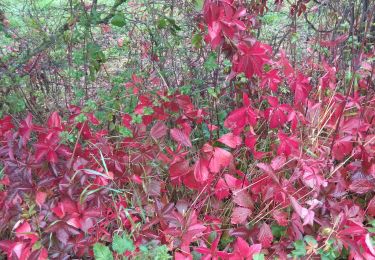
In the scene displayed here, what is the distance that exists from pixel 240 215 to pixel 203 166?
0.25m

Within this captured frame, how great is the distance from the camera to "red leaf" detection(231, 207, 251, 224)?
63.6 inches

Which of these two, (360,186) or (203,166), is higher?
(203,166)

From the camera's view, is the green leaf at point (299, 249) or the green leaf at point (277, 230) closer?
the green leaf at point (299, 249)

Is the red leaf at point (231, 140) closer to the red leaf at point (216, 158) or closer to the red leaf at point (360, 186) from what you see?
the red leaf at point (216, 158)

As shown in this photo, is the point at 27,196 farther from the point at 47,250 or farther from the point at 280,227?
the point at 280,227

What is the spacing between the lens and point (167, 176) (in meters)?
1.84

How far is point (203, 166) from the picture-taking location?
1.54 metres

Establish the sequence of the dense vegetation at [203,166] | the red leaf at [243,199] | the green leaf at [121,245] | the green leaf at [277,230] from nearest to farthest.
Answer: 1. the green leaf at [121,245]
2. the dense vegetation at [203,166]
3. the red leaf at [243,199]
4. the green leaf at [277,230]

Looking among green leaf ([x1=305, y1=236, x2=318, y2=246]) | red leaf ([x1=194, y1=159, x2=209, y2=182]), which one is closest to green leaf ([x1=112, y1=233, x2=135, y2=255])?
red leaf ([x1=194, y1=159, x2=209, y2=182])

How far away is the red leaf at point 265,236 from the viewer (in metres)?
1.61

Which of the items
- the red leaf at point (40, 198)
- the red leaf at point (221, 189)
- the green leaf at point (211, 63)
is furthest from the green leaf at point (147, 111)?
the red leaf at point (40, 198)

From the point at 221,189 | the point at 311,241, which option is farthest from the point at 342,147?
the point at 221,189

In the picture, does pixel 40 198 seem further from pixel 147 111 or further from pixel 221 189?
pixel 221 189

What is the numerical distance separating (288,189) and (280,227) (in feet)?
0.70
